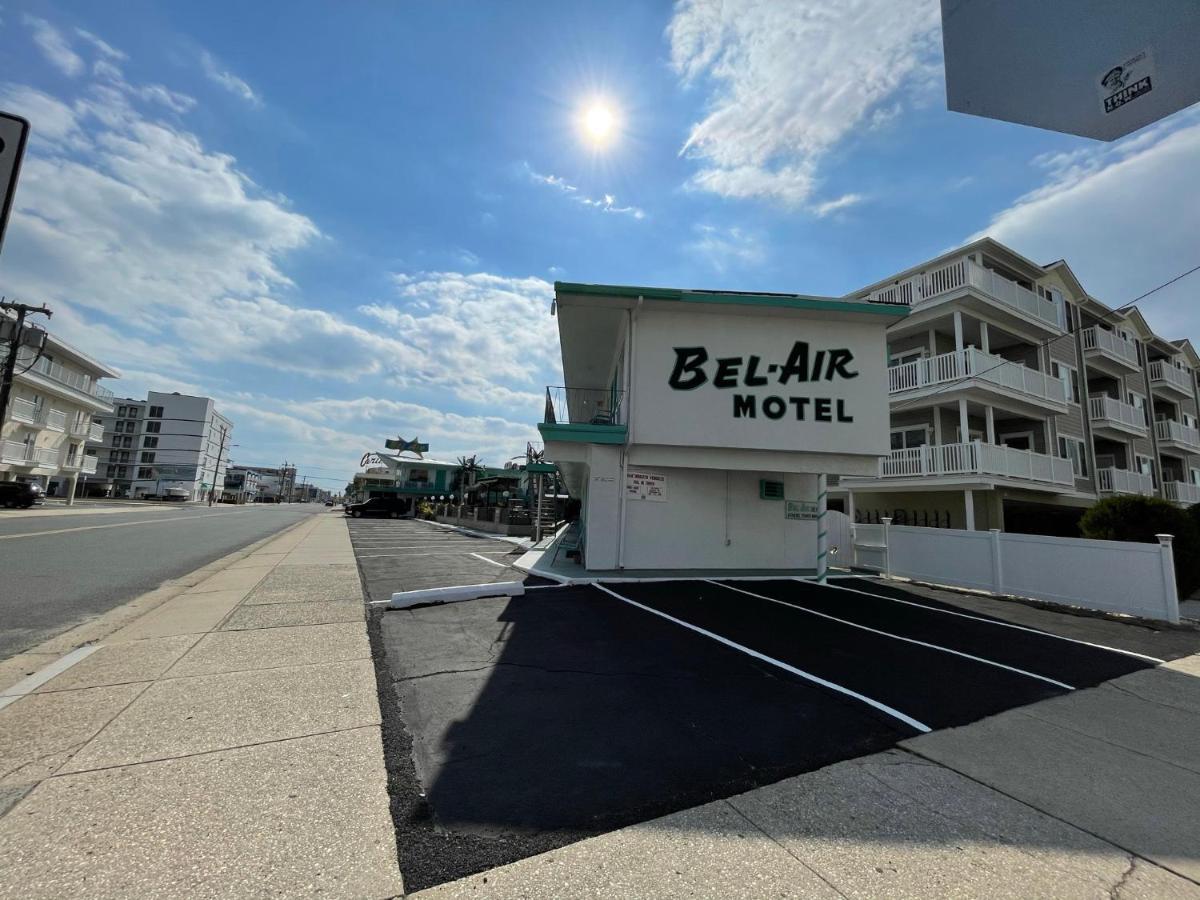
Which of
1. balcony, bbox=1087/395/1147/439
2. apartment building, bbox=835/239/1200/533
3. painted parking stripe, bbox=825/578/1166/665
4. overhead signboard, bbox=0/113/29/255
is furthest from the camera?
balcony, bbox=1087/395/1147/439

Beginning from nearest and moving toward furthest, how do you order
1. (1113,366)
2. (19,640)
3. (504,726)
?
(504,726)
(19,640)
(1113,366)

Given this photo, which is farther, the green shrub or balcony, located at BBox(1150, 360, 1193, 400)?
balcony, located at BBox(1150, 360, 1193, 400)

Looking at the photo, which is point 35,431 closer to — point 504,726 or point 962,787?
point 504,726

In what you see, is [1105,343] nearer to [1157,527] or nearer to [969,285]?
[969,285]

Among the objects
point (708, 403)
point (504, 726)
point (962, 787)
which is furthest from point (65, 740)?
point (708, 403)

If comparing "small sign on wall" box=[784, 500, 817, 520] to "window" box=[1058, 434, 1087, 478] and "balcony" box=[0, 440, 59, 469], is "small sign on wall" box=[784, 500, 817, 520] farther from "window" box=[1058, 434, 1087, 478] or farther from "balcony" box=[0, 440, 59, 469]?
"balcony" box=[0, 440, 59, 469]

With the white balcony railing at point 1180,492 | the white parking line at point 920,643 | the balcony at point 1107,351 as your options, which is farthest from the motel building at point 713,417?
the white balcony railing at point 1180,492

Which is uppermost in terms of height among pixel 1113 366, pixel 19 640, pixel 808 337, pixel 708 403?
pixel 1113 366

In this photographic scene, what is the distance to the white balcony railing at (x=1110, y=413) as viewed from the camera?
2219cm

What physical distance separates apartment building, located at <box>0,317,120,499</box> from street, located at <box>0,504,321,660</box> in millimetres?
25110

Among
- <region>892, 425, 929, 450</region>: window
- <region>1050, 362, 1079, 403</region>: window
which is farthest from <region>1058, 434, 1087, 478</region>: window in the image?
<region>892, 425, 929, 450</region>: window

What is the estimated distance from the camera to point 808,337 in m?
12.0

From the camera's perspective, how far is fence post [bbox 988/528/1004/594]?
11352 millimetres

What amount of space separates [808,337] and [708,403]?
291cm
